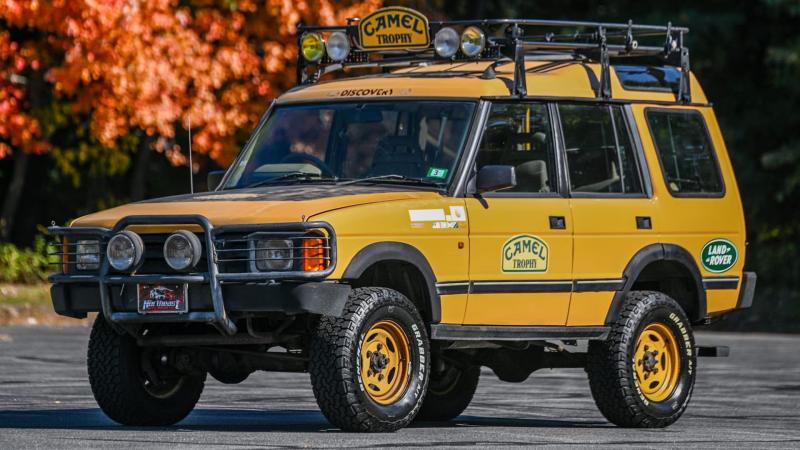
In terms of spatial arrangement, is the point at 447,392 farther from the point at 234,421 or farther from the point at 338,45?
the point at 338,45

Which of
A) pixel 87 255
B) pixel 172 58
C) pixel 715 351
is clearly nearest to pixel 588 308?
pixel 715 351

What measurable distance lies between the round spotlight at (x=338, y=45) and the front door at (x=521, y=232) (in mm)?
1366

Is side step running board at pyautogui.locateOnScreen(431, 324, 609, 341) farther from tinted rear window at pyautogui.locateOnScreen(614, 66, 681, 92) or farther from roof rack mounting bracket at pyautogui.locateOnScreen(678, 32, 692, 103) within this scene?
roof rack mounting bracket at pyautogui.locateOnScreen(678, 32, 692, 103)

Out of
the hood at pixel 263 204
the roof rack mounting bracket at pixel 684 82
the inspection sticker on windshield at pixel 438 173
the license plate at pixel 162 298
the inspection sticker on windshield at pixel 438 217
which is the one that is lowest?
the license plate at pixel 162 298

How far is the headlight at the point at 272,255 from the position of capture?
380 inches

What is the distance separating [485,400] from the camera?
45.0 feet

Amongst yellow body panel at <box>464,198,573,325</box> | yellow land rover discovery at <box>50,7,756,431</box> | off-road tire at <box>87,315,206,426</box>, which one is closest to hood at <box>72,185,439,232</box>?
yellow land rover discovery at <box>50,7,756,431</box>

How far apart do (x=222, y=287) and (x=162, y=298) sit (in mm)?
353

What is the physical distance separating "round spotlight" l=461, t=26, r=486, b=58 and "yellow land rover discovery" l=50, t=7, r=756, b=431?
0.05 feet

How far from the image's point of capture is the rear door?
1123 cm

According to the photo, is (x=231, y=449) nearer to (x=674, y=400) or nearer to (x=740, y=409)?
(x=674, y=400)

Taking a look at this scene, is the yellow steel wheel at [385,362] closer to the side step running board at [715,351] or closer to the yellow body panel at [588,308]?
the yellow body panel at [588,308]

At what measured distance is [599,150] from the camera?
1170 cm

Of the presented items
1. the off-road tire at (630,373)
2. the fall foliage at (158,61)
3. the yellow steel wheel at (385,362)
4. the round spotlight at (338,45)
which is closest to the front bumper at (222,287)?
the yellow steel wheel at (385,362)
